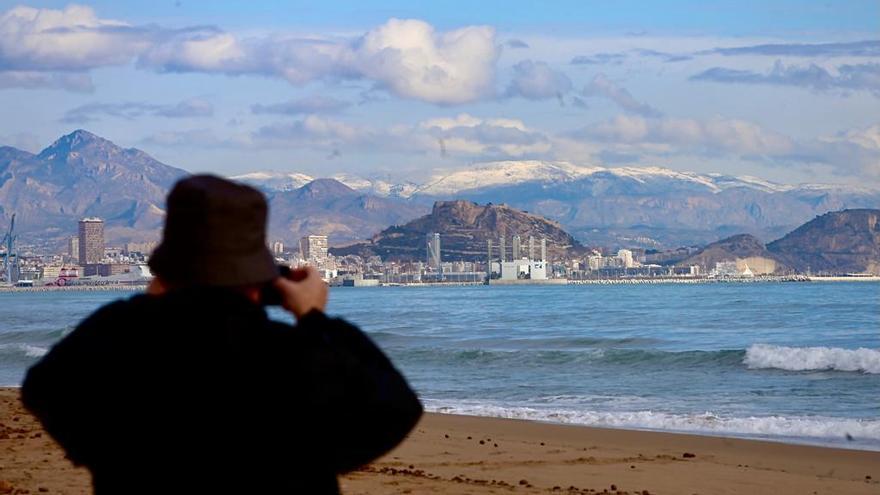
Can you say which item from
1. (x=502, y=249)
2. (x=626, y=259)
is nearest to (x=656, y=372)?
(x=502, y=249)

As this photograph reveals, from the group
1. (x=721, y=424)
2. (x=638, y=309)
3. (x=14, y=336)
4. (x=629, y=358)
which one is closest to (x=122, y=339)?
(x=721, y=424)

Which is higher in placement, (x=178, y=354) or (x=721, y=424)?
(x=178, y=354)

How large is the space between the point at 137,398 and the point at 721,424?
13.5m

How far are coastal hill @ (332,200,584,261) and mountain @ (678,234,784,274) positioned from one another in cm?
1848

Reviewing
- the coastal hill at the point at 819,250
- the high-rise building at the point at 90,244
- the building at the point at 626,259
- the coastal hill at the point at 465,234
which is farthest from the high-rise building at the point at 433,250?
the high-rise building at the point at 90,244

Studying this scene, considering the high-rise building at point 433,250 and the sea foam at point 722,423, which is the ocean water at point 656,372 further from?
the high-rise building at point 433,250

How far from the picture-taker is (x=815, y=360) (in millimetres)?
24703

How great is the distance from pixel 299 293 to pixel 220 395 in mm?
243

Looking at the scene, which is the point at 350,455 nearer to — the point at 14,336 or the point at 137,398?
the point at 137,398

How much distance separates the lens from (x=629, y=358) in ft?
90.5

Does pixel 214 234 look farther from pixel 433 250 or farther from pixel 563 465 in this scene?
pixel 433 250

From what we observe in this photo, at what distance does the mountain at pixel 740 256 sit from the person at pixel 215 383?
157 metres

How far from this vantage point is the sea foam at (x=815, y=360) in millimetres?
23625

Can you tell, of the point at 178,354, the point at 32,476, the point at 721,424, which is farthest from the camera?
the point at 721,424
